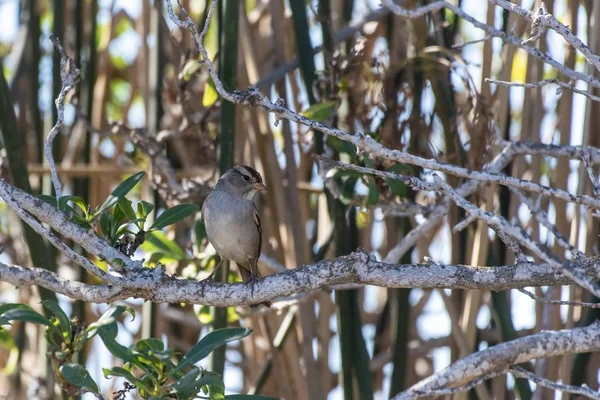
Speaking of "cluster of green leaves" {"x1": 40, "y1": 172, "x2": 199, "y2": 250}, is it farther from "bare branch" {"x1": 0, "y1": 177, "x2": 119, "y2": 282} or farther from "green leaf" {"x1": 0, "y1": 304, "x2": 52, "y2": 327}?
"green leaf" {"x1": 0, "y1": 304, "x2": 52, "y2": 327}

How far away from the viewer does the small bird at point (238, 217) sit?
3.98 meters

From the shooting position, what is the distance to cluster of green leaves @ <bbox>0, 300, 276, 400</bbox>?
7.75ft

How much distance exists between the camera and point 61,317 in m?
2.57

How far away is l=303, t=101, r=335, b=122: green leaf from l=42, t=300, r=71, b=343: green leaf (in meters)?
1.43

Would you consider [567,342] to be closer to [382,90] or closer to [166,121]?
[382,90]

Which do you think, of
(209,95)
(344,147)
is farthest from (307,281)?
(209,95)

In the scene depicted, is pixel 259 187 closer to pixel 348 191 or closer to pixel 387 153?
pixel 348 191

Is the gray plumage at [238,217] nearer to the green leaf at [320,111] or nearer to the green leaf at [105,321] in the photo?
the green leaf at [320,111]

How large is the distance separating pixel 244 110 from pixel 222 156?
1022mm

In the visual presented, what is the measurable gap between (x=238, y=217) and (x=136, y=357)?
5.86 ft

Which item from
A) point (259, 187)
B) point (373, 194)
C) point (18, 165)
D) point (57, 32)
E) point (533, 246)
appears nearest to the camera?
point (533, 246)

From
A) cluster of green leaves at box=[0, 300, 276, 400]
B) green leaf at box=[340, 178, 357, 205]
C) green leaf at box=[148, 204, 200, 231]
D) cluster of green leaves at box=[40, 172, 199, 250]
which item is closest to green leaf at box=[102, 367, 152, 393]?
cluster of green leaves at box=[0, 300, 276, 400]

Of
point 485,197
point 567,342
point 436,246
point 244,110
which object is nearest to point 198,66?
point 244,110

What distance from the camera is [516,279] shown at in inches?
97.7
